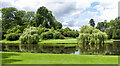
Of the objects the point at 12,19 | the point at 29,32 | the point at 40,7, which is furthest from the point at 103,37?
the point at 12,19

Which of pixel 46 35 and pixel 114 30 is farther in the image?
pixel 114 30

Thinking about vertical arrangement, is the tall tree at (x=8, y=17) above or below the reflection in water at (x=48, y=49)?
above

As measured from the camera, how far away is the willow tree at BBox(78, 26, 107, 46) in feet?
105

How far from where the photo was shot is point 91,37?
3206 centimetres

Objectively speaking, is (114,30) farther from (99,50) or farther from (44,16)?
(99,50)

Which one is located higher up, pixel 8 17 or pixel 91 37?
pixel 8 17

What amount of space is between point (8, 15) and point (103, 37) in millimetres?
66224

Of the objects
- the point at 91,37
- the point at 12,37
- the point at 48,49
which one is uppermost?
the point at 91,37

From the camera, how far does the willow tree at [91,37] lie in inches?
1260

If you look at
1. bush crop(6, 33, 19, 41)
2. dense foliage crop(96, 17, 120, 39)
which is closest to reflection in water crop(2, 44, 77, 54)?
bush crop(6, 33, 19, 41)

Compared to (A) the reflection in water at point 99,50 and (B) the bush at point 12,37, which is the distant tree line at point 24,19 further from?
(A) the reflection in water at point 99,50

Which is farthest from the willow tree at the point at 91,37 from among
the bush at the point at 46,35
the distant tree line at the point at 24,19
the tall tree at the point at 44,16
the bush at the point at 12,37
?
the tall tree at the point at 44,16

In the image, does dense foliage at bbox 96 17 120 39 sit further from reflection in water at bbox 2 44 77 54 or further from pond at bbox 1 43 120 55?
reflection in water at bbox 2 44 77 54

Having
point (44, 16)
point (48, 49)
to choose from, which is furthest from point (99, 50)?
point (44, 16)
